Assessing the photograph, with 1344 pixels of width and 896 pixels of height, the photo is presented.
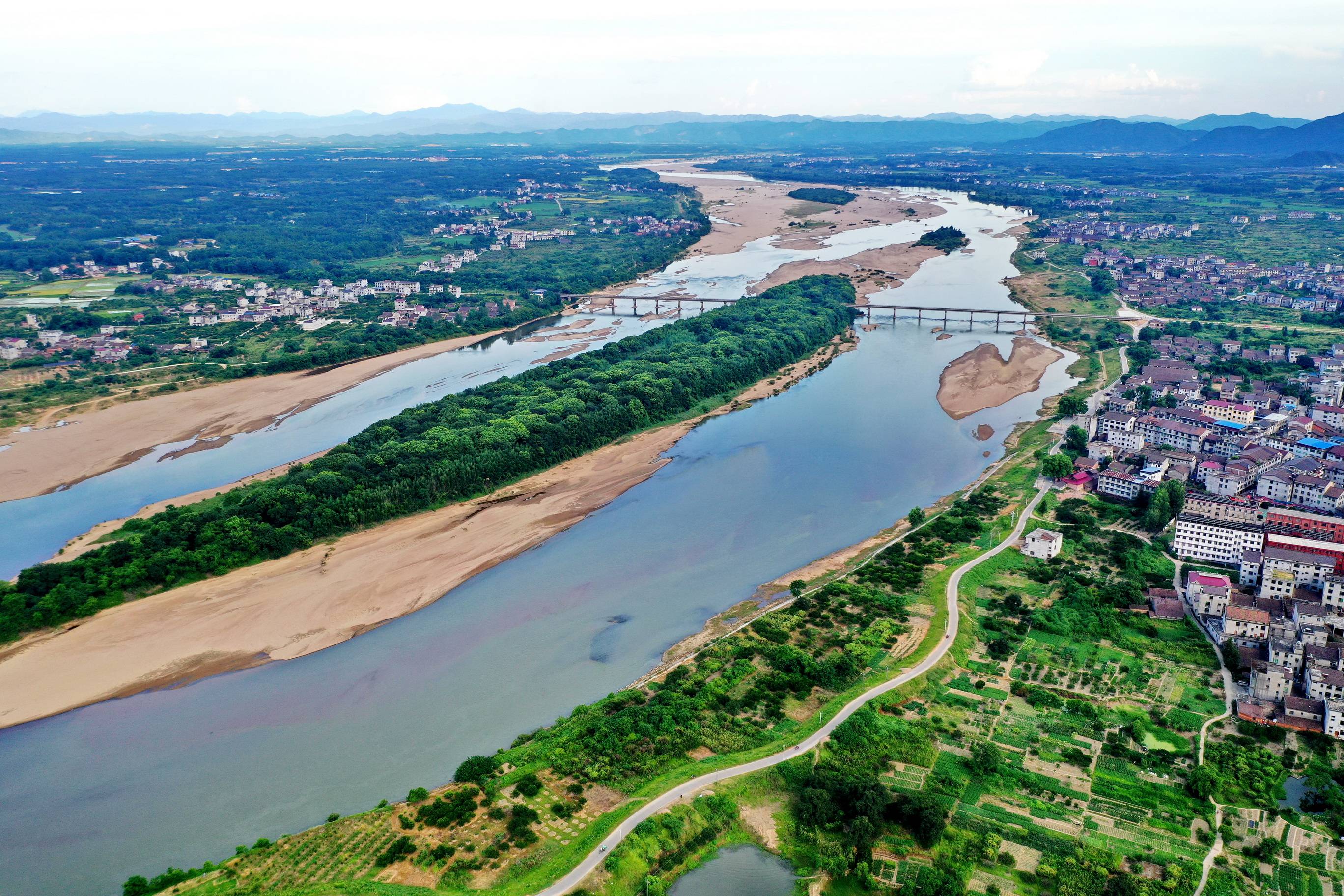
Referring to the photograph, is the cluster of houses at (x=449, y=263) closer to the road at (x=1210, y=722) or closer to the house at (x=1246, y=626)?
the road at (x=1210, y=722)

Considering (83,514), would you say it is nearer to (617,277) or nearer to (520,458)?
(520,458)

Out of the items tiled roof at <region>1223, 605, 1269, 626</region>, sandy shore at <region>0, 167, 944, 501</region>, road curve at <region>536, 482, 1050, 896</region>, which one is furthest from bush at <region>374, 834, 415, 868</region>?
sandy shore at <region>0, 167, 944, 501</region>

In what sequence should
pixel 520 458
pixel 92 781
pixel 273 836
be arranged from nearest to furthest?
pixel 273 836 < pixel 92 781 < pixel 520 458

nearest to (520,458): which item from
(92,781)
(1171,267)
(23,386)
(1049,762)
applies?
(92,781)

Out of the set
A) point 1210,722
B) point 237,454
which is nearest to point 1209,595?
point 1210,722

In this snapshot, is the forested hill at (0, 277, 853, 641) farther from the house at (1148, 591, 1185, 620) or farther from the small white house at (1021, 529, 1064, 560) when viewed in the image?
the house at (1148, 591, 1185, 620)

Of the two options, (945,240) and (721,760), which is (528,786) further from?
(945,240)
